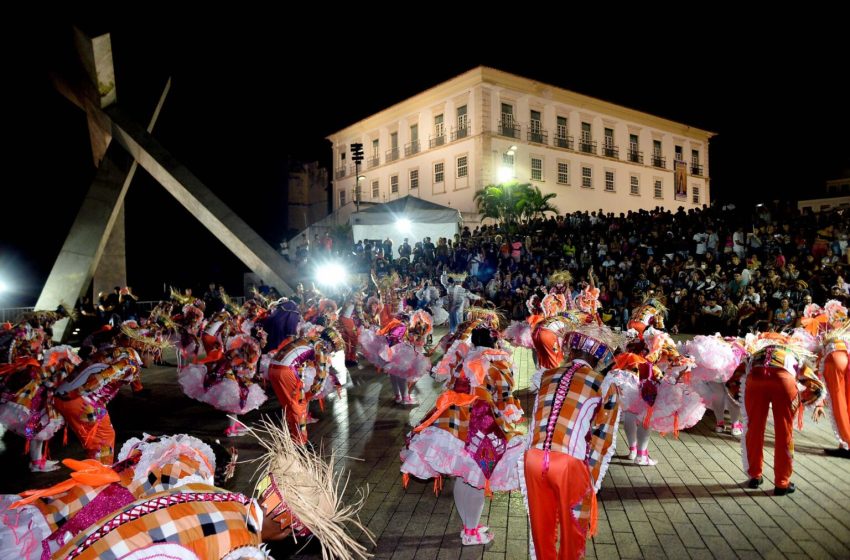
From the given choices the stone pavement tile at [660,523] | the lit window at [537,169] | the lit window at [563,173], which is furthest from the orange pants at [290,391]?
the lit window at [563,173]

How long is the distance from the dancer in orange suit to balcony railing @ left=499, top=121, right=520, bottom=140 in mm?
36547

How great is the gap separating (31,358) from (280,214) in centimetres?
4265

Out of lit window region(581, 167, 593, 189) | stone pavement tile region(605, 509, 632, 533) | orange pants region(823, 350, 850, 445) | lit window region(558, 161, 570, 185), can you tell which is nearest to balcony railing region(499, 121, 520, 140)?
lit window region(558, 161, 570, 185)

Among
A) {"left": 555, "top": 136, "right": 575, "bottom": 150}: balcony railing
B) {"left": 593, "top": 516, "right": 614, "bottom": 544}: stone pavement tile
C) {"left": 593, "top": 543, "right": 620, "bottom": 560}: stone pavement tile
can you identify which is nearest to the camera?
{"left": 593, "top": 543, "right": 620, "bottom": 560}: stone pavement tile

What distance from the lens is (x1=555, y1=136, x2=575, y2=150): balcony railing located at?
43375mm

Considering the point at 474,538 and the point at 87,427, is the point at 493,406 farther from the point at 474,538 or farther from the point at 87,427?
the point at 87,427

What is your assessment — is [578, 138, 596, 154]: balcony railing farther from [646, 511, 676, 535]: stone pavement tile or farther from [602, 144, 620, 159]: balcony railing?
[646, 511, 676, 535]: stone pavement tile

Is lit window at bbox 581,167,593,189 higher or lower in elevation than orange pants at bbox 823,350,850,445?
higher

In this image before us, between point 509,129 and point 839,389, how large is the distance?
3658 cm

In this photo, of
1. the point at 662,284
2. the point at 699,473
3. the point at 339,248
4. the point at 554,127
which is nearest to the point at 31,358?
the point at 699,473

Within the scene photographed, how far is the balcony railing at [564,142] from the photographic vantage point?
43375 mm

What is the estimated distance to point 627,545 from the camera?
427 centimetres

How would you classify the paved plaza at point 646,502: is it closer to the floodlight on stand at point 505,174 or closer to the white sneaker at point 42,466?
the white sneaker at point 42,466

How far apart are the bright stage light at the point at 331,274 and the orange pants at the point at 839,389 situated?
16437 millimetres
